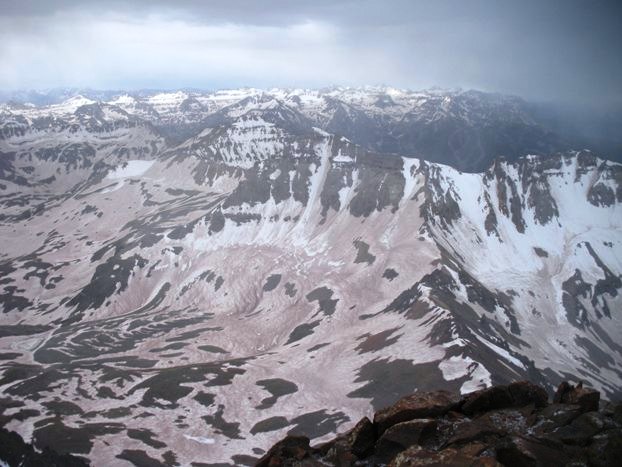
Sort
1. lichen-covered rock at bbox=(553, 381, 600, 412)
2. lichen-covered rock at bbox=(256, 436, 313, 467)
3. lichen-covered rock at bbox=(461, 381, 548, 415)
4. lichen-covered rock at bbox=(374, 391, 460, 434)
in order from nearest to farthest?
lichen-covered rock at bbox=(553, 381, 600, 412) → lichen-covered rock at bbox=(374, 391, 460, 434) → lichen-covered rock at bbox=(461, 381, 548, 415) → lichen-covered rock at bbox=(256, 436, 313, 467)

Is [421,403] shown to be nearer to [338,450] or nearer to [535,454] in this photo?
[338,450]

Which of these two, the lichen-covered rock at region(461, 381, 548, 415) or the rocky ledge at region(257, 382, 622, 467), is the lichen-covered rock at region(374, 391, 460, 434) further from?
the lichen-covered rock at region(461, 381, 548, 415)

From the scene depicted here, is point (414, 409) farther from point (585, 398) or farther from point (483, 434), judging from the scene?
point (585, 398)

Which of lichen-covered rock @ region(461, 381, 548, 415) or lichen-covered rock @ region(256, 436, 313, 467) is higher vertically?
lichen-covered rock @ region(461, 381, 548, 415)

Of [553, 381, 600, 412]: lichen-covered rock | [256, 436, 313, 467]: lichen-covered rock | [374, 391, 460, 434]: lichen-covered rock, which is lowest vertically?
[256, 436, 313, 467]: lichen-covered rock

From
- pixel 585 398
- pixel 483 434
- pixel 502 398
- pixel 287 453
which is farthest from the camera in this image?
pixel 287 453

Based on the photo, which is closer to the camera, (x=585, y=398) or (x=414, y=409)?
(x=585, y=398)

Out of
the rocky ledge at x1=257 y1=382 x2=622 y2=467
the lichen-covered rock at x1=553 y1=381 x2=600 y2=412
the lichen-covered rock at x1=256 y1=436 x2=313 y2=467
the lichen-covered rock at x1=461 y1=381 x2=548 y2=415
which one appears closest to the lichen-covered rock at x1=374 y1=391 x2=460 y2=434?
the rocky ledge at x1=257 y1=382 x2=622 y2=467

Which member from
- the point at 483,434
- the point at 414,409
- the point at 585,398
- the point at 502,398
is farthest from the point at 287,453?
the point at 585,398

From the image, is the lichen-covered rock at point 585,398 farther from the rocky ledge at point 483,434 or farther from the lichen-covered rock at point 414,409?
the lichen-covered rock at point 414,409
